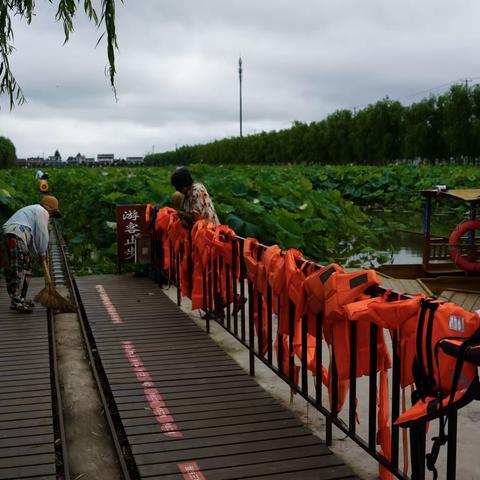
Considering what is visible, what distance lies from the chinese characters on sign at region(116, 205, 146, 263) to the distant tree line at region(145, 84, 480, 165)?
153ft

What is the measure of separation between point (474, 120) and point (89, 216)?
43.6 metres

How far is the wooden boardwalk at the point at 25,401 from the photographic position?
384 cm

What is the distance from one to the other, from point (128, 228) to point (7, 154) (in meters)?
83.9

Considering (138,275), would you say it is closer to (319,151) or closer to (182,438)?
(182,438)

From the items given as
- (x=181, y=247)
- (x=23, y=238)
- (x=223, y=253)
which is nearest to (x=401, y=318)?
(x=223, y=253)

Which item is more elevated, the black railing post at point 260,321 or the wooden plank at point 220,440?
the black railing post at point 260,321

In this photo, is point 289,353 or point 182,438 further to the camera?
point 289,353

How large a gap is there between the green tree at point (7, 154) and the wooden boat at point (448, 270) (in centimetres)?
7826

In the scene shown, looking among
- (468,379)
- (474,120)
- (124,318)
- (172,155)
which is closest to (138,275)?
(124,318)

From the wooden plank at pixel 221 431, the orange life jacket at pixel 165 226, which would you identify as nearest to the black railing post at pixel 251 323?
the wooden plank at pixel 221 431

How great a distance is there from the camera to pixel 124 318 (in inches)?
306

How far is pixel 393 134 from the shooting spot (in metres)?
66.2

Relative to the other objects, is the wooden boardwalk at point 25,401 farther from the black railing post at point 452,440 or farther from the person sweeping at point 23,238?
the black railing post at point 452,440

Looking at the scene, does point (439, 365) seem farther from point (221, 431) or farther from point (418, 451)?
point (221, 431)
